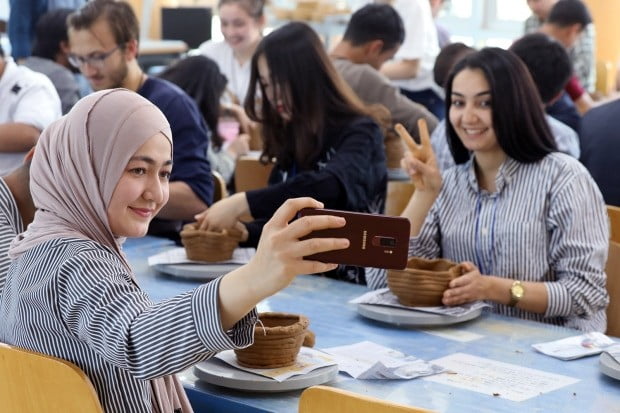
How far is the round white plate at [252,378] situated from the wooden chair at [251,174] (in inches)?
87.3

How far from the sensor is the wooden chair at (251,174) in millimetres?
4258

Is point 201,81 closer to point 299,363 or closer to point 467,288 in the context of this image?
point 467,288

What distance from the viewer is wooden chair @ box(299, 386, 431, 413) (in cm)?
138

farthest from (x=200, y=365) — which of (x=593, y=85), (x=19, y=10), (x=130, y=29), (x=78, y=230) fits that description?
(x=593, y=85)

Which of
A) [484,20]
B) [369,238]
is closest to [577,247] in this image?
[369,238]

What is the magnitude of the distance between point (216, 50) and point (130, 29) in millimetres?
2552

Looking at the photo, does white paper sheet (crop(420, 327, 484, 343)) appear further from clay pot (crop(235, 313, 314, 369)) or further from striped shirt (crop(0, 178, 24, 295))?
striped shirt (crop(0, 178, 24, 295))

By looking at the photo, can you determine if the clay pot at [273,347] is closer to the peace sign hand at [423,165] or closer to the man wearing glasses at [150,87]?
the peace sign hand at [423,165]

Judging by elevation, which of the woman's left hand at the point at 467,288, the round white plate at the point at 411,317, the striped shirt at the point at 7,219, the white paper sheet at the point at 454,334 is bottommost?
the white paper sheet at the point at 454,334

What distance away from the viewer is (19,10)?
578 centimetres

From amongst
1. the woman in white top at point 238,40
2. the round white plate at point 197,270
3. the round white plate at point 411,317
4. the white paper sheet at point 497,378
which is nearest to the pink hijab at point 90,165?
the white paper sheet at point 497,378

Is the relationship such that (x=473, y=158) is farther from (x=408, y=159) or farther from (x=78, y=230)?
(x=78, y=230)

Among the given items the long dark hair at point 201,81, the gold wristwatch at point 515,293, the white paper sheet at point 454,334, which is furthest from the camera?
the long dark hair at point 201,81

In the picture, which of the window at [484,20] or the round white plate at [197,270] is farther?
the window at [484,20]
